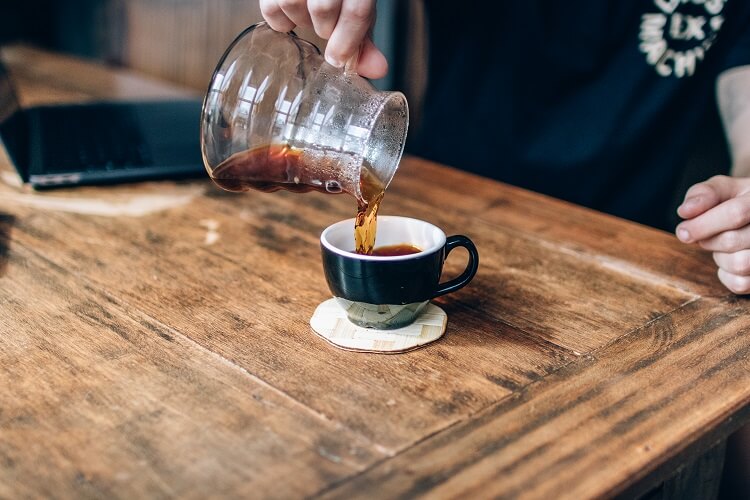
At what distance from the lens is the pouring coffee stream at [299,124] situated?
785 millimetres

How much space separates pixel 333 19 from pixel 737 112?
2.78ft

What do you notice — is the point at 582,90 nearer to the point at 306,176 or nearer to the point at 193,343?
the point at 306,176

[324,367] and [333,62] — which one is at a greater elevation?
[333,62]

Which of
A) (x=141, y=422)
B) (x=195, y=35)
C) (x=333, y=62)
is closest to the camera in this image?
(x=141, y=422)

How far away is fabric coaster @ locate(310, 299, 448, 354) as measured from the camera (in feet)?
2.47

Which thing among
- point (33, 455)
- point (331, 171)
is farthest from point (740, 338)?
point (33, 455)

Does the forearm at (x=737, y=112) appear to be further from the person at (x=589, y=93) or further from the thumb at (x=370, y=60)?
the thumb at (x=370, y=60)

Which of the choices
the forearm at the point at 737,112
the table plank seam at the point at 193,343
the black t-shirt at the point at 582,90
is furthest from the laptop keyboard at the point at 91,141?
the forearm at the point at 737,112

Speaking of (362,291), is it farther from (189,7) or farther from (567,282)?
(189,7)

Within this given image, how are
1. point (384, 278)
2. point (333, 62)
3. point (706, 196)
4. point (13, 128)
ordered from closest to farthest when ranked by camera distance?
point (384, 278)
point (333, 62)
point (706, 196)
point (13, 128)

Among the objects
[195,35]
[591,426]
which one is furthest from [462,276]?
[195,35]

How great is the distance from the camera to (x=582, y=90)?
1575mm

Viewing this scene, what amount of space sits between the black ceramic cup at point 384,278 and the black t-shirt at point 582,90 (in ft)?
2.61

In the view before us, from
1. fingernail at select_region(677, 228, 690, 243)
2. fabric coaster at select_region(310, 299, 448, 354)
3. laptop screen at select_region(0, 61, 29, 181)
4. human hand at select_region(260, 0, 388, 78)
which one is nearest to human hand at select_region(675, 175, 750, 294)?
fingernail at select_region(677, 228, 690, 243)
